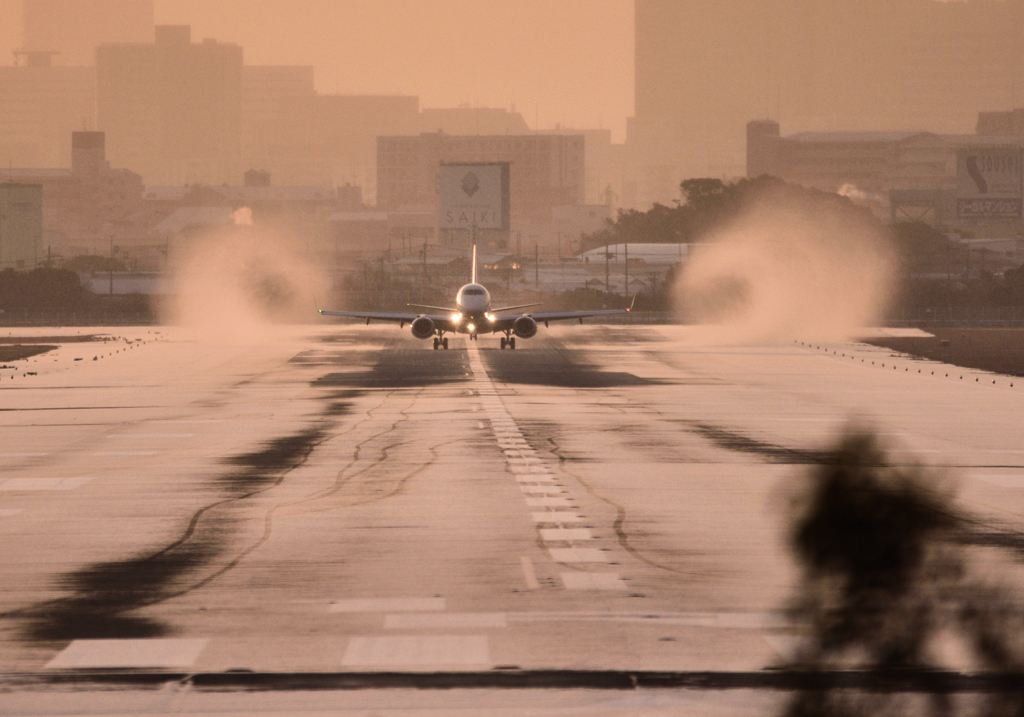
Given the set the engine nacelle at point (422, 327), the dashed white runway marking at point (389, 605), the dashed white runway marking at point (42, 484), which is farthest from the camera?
the engine nacelle at point (422, 327)

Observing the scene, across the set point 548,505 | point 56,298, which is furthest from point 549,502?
point 56,298

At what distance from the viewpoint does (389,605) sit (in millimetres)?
16062

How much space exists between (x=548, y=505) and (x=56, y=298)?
157 meters

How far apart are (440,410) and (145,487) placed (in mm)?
19567

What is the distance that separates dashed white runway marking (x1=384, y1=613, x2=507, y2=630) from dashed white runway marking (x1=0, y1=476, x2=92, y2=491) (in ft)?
43.8

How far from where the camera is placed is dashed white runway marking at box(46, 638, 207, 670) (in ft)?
44.1

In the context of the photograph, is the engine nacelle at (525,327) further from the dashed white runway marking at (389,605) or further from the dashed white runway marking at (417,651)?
the dashed white runway marking at (417,651)

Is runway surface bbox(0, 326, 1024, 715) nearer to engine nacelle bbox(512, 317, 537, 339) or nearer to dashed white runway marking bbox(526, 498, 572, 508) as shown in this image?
dashed white runway marking bbox(526, 498, 572, 508)

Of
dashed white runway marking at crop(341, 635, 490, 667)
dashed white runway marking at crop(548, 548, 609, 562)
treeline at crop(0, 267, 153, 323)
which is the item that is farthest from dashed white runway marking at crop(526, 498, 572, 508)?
treeline at crop(0, 267, 153, 323)

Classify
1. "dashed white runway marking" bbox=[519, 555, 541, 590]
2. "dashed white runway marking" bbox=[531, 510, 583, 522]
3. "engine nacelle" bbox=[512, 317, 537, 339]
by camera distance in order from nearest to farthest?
"dashed white runway marking" bbox=[519, 555, 541, 590]
"dashed white runway marking" bbox=[531, 510, 583, 522]
"engine nacelle" bbox=[512, 317, 537, 339]

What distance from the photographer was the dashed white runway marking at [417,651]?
1346 cm

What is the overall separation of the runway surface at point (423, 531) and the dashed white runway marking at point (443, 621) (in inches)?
1.8

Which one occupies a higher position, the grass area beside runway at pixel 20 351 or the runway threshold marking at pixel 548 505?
the runway threshold marking at pixel 548 505

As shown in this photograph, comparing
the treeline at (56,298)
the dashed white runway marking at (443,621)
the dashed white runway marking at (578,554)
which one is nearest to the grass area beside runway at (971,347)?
the dashed white runway marking at (578,554)
